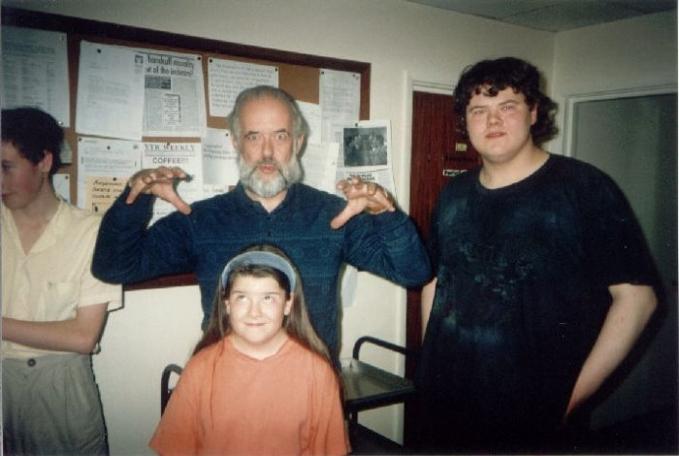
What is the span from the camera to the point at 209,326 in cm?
115

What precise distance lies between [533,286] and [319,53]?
57.0 inches

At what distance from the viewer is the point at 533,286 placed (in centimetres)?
125

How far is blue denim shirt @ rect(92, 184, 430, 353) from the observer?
1.16 meters

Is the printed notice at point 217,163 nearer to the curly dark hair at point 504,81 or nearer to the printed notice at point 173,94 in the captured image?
the printed notice at point 173,94

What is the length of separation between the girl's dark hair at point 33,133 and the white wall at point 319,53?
0.38 metres

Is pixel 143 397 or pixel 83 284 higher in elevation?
pixel 83 284

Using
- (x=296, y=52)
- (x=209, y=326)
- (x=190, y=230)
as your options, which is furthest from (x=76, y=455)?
(x=296, y=52)

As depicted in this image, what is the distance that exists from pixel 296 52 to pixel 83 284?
132 cm

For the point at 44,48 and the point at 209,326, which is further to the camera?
the point at 44,48

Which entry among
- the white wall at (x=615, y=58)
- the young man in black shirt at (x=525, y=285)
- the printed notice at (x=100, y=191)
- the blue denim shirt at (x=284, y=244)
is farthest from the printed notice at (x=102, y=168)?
the white wall at (x=615, y=58)

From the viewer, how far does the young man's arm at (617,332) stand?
47.9 inches

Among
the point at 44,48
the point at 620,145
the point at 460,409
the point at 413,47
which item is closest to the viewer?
the point at 460,409

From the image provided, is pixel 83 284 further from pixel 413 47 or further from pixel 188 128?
pixel 413 47

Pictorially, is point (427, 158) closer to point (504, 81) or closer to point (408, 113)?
point (408, 113)
